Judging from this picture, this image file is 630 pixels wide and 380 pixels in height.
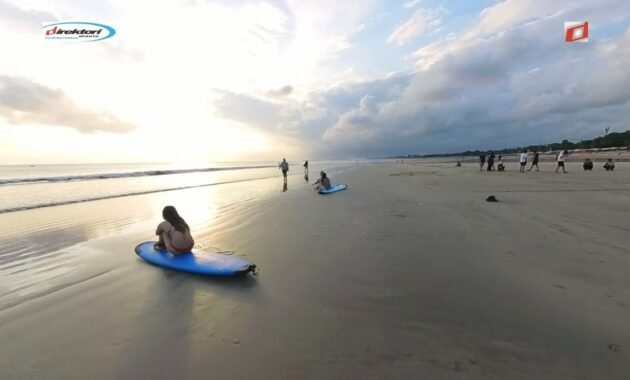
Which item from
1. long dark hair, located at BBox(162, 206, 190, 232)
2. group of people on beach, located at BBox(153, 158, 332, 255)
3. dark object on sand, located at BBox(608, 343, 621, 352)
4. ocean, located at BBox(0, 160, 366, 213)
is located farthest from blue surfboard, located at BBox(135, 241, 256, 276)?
ocean, located at BBox(0, 160, 366, 213)

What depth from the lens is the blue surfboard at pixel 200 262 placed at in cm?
478

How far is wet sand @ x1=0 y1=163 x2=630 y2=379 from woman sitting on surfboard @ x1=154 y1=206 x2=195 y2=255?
0.56 metres

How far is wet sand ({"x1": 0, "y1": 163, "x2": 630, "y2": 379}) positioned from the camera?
8.93 feet

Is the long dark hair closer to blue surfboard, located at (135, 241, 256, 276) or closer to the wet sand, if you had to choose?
blue surfboard, located at (135, 241, 256, 276)

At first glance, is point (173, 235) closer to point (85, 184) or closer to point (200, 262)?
point (200, 262)

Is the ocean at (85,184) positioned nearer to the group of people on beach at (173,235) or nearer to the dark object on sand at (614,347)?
the group of people on beach at (173,235)

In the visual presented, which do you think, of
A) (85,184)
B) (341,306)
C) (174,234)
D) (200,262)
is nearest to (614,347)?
(341,306)

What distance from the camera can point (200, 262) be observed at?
5.15 metres

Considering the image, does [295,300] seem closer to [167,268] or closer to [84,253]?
[167,268]

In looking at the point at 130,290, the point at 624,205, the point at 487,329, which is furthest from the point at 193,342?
the point at 624,205

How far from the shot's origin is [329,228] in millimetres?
8062

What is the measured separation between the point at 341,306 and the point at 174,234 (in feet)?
12.2

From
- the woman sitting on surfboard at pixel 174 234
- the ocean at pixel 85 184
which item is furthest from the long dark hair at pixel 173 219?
the ocean at pixel 85 184

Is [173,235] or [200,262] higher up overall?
[173,235]
